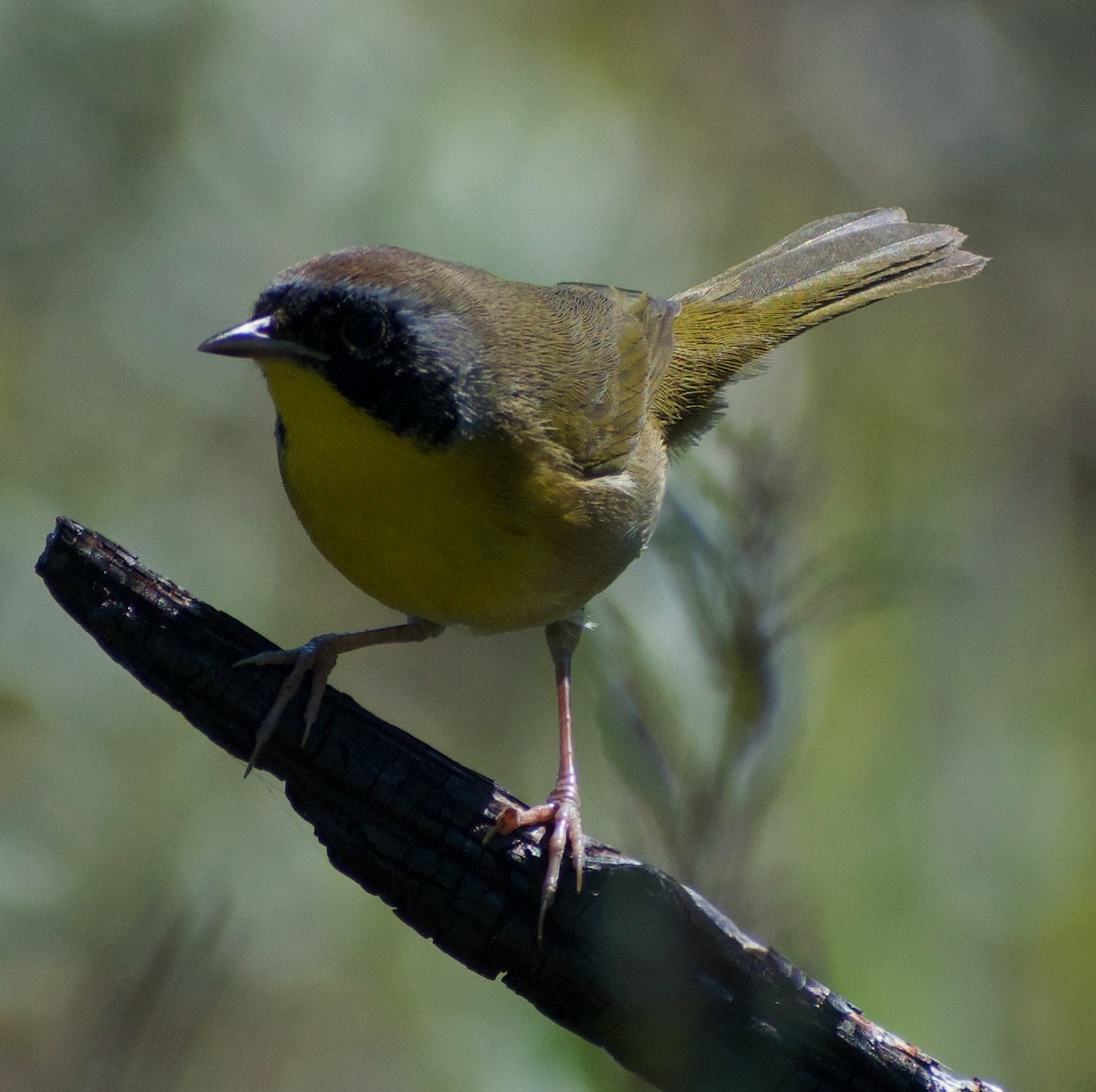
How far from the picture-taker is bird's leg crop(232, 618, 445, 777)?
9.61 ft

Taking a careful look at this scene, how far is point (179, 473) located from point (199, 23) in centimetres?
141

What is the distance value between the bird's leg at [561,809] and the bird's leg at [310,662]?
458mm

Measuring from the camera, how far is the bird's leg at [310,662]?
293cm

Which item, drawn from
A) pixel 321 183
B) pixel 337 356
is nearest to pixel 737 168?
pixel 321 183

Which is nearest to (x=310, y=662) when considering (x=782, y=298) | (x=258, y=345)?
(x=258, y=345)

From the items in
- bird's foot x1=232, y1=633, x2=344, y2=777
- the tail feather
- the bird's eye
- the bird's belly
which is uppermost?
the tail feather

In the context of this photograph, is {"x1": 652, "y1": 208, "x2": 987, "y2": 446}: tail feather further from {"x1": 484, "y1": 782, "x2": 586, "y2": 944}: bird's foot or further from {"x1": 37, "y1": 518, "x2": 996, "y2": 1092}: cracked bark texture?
{"x1": 37, "y1": 518, "x2": 996, "y2": 1092}: cracked bark texture

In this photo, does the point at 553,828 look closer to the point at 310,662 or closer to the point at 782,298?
the point at 310,662

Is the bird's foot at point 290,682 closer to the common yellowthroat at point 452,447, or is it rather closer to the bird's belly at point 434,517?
the common yellowthroat at point 452,447

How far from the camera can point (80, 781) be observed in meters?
3.96

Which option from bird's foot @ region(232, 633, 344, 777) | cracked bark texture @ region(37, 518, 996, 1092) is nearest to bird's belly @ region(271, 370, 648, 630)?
bird's foot @ region(232, 633, 344, 777)

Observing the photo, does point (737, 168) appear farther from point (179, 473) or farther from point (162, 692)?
point (162, 692)

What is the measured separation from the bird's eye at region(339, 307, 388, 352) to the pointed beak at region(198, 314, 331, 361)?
0.07 meters

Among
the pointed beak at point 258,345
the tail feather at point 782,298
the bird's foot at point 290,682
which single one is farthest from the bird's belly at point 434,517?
the tail feather at point 782,298
